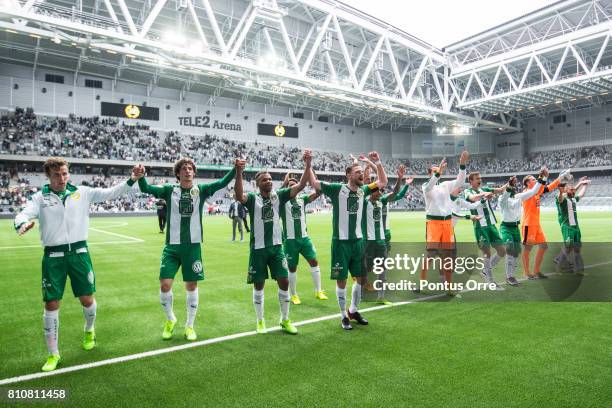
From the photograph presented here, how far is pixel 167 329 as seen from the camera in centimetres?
513

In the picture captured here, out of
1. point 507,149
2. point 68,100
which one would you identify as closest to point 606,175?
point 507,149

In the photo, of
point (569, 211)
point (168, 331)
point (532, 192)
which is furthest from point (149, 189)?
point (569, 211)

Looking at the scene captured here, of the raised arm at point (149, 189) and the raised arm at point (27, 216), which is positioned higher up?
the raised arm at point (149, 189)

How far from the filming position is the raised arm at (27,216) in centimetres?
394

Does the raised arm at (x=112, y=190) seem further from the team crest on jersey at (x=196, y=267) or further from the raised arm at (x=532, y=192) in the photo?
the raised arm at (x=532, y=192)

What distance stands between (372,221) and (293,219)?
1.49 meters

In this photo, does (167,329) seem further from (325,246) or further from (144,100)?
(144,100)

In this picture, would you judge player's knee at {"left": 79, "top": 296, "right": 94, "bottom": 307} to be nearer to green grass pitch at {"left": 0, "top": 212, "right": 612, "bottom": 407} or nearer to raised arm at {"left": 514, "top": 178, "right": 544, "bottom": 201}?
green grass pitch at {"left": 0, "top": 212, "right": 612, "bottom": 407}

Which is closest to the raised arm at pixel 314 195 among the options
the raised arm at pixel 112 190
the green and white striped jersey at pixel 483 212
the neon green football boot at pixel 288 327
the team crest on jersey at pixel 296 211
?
the team crest on jersey at pixel 296 211

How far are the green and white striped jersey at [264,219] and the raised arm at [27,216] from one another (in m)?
2.46

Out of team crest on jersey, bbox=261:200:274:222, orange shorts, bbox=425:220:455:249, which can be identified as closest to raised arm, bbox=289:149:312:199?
team crest on jersey, bbox=261:200:274:222

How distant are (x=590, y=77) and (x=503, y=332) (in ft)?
129

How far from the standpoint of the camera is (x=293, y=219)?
7234 millimetres

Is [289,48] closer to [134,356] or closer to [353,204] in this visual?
[353,204]
